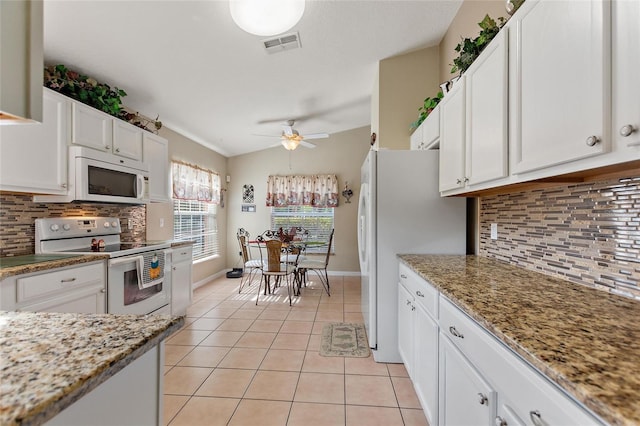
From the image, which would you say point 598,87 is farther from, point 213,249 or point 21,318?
point 213,249

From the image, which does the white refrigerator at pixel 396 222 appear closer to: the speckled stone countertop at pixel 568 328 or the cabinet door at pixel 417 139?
the cabinet door at pixel 417 139

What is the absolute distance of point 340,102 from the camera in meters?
4.21

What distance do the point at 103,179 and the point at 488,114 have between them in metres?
2.92

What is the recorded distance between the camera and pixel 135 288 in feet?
8.10

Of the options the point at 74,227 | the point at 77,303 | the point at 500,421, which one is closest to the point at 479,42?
the point at 500,421

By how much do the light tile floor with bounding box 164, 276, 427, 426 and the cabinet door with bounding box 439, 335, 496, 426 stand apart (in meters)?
0.57

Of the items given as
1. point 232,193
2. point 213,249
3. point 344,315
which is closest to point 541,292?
point 344,315

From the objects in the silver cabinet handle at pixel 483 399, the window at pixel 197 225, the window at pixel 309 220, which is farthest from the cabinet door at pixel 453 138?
the window at pixel 309 220

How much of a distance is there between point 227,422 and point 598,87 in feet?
7.56

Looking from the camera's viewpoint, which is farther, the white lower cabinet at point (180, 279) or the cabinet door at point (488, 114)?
Answer: the white lower cabinet at point (180, 279)

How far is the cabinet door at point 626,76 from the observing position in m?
0.77

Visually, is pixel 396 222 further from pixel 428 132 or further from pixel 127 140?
pixel 127 140

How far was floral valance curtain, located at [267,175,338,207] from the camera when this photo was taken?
5.65 meters

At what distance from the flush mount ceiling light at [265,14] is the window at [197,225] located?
3.21 m
